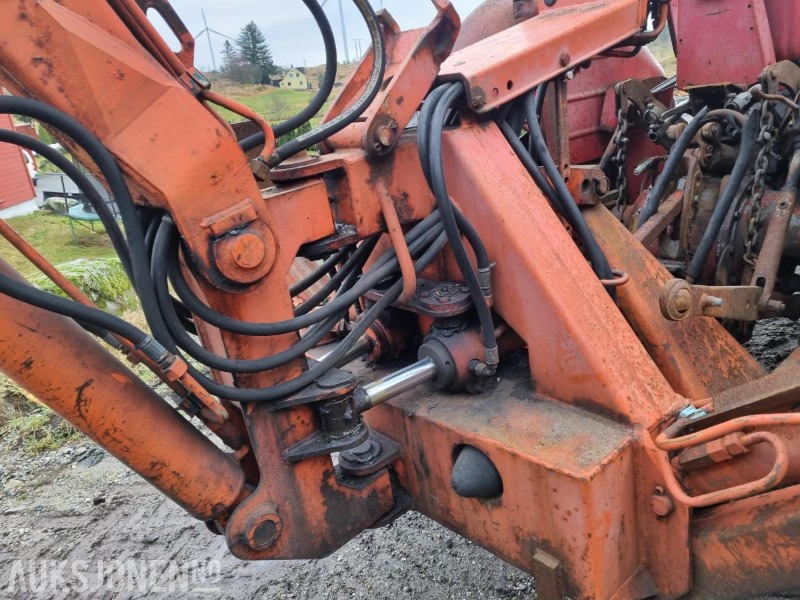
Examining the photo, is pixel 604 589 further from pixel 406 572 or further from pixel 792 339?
pixel 792 339

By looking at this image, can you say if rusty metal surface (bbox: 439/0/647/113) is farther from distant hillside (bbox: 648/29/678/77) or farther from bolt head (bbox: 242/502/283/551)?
distant hillside (bbox: 648/29/678/77)

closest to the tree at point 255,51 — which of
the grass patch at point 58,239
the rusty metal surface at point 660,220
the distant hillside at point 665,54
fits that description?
the grass patch at point 58,239

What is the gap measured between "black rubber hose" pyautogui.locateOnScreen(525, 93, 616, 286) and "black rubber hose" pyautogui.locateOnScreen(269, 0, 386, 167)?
0.49 meters

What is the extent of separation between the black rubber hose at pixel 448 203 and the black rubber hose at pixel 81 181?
0.78 meters

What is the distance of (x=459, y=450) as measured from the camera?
1743 millimetres

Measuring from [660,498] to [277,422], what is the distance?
986 mm

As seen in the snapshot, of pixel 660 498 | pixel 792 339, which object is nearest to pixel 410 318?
pixel 660 498

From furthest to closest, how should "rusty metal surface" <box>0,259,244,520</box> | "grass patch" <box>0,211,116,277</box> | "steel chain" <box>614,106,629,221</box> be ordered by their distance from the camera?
"grass patch" <box>0,211,116,277</box> → "steel chain" <box>614,106,629,221</box> → "rusty metal surface" <box>0,259,244,520</box>

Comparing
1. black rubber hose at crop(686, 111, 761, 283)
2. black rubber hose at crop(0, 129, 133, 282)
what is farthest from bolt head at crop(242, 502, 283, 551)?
black rubber hose at crop(686, 111, 761, 283)

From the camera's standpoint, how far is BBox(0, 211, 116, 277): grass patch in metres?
13.3

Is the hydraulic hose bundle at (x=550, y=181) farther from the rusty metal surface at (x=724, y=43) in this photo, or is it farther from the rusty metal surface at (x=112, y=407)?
the rusty metal surface at (x=724, y=43)

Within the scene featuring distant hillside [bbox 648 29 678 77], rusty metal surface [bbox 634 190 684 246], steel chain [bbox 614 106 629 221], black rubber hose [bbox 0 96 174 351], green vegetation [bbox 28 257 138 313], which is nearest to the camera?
black rubber hose [bbox 0 96 174 351]

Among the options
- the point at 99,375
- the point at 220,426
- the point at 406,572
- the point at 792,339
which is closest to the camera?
the point at 99,375

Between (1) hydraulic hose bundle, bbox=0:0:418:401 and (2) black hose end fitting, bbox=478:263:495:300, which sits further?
(2) black hose end fitting, bbox=478:263:495:300
